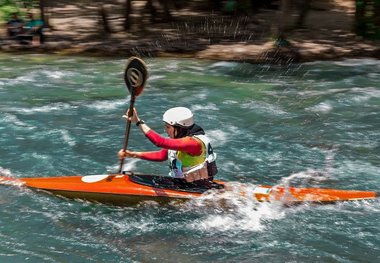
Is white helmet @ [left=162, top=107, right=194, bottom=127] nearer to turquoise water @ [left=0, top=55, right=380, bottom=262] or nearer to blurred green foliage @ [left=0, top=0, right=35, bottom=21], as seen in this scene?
turquoise water @ [left=0, top=55, right=380, bottom=262]

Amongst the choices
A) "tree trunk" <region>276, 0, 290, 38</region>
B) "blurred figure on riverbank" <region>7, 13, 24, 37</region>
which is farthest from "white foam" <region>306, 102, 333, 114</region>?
"blurred figure on riverbank" <region>7, 13, 24, 37</region>

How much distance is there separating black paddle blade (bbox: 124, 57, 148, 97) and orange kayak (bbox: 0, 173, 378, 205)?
844 millimetres

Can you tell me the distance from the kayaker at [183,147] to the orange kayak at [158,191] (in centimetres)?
13

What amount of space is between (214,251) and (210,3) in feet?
42.2

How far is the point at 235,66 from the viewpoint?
522 inches

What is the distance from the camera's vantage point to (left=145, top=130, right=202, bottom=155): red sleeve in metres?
6.02

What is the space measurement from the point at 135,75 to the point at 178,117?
2.58 ft

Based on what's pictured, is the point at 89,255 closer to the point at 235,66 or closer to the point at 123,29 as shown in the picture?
the point at 235,66

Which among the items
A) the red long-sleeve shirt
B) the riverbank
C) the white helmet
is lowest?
the riverbank

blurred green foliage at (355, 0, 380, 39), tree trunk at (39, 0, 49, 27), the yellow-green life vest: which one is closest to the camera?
the yellow-green life vest

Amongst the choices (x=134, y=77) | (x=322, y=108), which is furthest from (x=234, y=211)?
(x=322, y=108)

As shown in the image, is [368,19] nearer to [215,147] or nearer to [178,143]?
[215,147]

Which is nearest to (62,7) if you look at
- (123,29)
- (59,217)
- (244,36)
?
(123,29)

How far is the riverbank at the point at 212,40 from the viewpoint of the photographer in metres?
13.8
